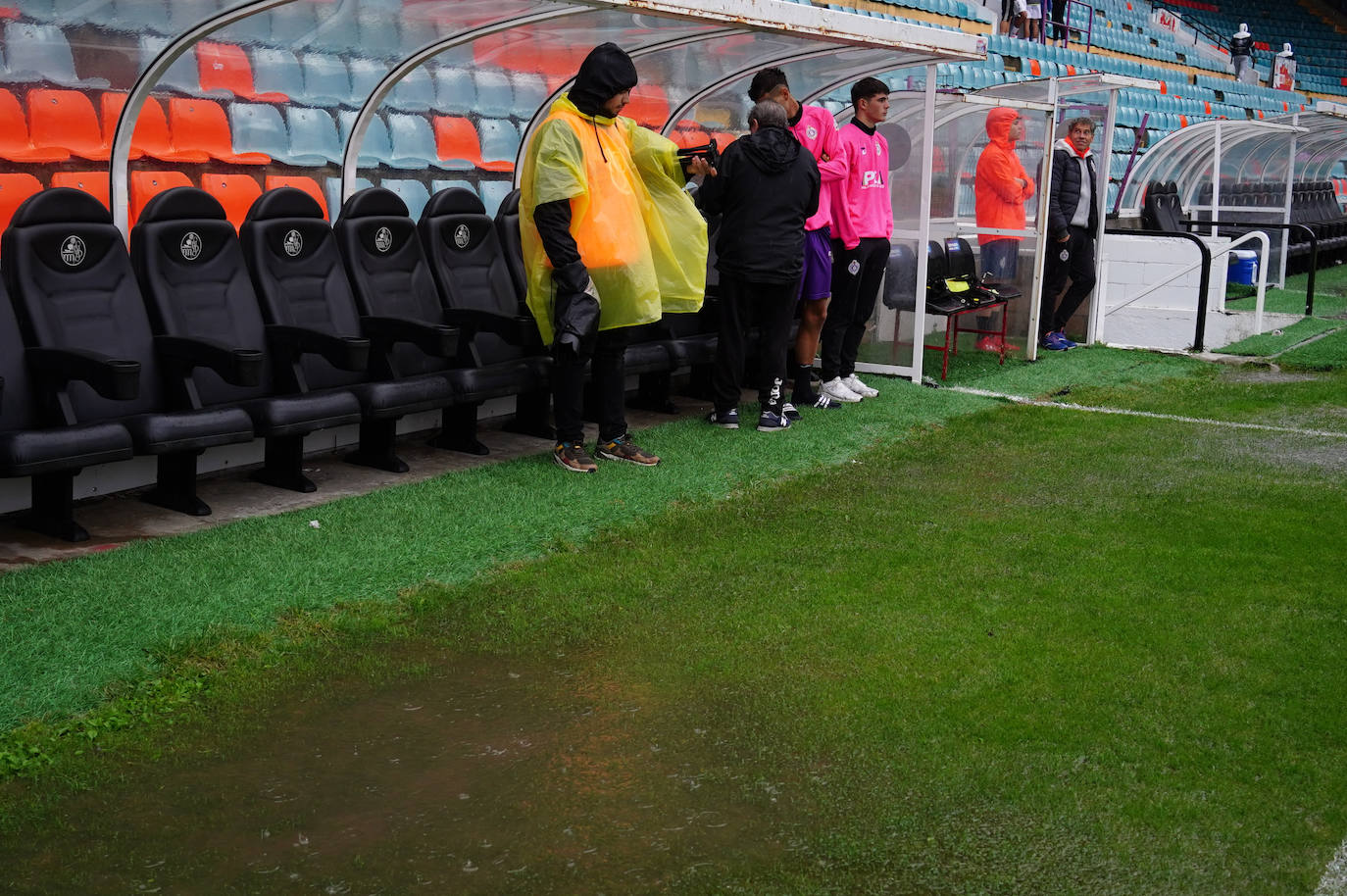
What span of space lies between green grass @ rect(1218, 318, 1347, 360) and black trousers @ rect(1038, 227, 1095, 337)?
134cm

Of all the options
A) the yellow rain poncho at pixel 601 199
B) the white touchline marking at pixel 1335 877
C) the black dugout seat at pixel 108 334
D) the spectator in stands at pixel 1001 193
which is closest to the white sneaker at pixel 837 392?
the yellow rain poncho at pixel 601 199

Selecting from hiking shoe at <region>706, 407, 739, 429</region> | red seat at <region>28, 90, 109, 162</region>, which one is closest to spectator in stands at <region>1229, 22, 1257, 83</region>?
hiking shoe at <region>706, 407, 739, 429</region>

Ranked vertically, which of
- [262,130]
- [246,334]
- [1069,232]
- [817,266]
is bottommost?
[246,334]

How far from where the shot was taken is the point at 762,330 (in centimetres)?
743

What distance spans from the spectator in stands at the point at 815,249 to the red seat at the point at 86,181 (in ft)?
11.6

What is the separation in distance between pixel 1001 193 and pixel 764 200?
4057 mm

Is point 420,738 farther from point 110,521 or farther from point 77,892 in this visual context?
point 110,521

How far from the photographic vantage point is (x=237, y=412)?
5.23 m

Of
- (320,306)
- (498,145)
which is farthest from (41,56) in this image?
(498,145)

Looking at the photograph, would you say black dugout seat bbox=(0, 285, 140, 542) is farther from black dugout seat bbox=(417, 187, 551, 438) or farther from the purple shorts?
the purple shorts

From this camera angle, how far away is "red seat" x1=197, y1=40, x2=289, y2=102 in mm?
6145

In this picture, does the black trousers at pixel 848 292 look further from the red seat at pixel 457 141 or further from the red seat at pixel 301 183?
the red seat at pixel 301 183

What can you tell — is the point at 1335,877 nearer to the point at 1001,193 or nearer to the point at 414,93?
the point at 414,93

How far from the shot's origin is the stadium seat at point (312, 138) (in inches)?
271
